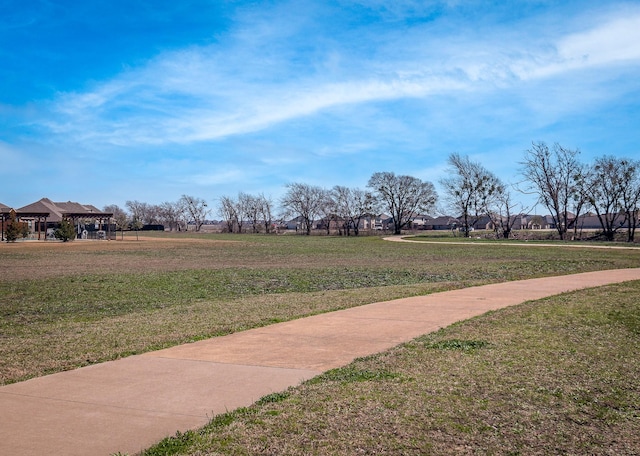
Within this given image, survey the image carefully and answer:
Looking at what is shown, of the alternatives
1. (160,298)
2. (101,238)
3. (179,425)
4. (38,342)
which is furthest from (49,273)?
(101,238)

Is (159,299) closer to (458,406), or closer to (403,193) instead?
(458,406)

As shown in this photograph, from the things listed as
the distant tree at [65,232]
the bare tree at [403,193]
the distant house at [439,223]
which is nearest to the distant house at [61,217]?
the distant tree at [65,232]

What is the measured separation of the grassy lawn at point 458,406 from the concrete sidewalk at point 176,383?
0.38 m

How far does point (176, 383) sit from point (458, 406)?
2917mm

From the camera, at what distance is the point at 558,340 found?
802 centimetres

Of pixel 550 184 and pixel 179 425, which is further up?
pixel 550 184

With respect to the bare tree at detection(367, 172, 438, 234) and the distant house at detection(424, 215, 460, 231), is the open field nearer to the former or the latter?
the bare tree at detection(367, 172, 438, 234)

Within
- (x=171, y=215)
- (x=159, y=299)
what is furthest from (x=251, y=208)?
(x=159, y=299)

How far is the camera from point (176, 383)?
6.13 meters

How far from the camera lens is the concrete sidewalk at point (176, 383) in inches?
183

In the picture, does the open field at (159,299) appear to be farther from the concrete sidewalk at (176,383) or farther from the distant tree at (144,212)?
the distant tree at (144,212)

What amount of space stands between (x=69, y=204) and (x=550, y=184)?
74.5 meters

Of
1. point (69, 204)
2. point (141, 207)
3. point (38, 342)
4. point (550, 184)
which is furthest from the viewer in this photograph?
point (141, 207)

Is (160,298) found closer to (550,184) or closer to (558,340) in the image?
(558,340)
